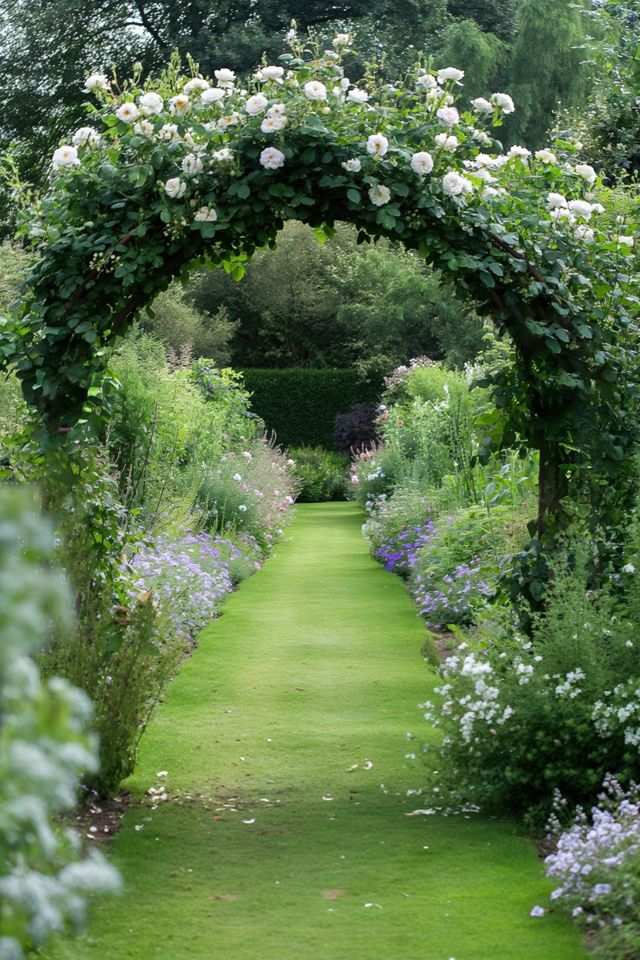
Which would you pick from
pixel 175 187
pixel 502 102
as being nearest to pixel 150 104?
pixel 175 187

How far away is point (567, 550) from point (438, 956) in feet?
7.58

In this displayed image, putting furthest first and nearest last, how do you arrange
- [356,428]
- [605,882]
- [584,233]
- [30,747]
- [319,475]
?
[356,428] → [319,475] → [584,233] → [605,882] → [30,747]

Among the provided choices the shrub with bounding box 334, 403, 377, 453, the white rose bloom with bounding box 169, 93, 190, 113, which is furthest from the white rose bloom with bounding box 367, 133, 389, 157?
the shrub with bounding box 334, 403, 377, 453

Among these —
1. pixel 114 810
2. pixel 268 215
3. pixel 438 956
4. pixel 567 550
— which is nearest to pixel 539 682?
pixel 567 550

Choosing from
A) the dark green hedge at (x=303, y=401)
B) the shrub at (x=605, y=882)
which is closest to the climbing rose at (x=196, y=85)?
the shrub at (x=605, y=882)

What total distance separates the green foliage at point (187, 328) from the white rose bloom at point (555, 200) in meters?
17.0

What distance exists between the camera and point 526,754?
447 centimetres

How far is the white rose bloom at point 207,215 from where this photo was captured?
4.98 meters

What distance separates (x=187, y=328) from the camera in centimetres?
2358

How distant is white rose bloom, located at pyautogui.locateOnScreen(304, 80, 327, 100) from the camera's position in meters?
5.00

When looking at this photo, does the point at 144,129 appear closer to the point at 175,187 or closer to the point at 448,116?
the point at 175,187

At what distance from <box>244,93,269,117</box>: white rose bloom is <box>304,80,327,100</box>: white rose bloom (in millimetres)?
186

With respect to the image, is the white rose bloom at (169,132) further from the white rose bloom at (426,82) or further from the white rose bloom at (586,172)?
the white rose bloom at (586,172)

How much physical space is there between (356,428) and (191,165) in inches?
728
